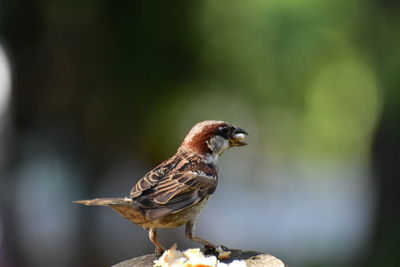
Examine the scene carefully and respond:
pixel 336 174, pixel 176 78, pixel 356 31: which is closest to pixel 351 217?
pixel 336 174

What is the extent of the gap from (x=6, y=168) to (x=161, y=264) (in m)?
6.08

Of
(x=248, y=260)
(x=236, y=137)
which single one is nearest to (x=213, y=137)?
(x=236, y=137)

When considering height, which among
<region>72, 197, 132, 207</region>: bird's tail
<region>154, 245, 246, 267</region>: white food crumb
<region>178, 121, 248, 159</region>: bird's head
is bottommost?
<region>154, 245, 246, 267</region>: white food crumb

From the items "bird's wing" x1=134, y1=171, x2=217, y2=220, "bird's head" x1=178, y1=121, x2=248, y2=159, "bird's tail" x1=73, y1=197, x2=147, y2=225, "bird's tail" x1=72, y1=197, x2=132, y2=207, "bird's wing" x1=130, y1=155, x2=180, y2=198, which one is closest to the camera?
"bird's tail" x1=72, y1=197, x2=132, y2=207

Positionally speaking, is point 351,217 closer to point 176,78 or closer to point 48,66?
point 176,78

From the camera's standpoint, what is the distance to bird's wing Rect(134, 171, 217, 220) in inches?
127

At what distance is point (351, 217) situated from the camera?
12695 mm

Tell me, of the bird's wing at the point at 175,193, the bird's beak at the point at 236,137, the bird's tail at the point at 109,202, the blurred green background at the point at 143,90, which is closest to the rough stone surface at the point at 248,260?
the bird's wing at the point at 175,193

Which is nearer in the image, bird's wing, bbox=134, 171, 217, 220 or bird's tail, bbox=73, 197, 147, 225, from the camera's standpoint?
bird's tail, bbox=73, 197, 147, 225

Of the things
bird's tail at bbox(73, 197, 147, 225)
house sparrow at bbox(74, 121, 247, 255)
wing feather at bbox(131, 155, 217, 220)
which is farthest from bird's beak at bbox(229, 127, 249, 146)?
bird's tail at bbox(73, 197, 147, 225)

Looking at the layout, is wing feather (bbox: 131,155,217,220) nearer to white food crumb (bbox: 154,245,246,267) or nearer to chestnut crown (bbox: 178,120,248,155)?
chestnut crown (bbox: 178,120,248,155)

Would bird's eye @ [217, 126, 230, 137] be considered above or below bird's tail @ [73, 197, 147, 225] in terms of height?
above

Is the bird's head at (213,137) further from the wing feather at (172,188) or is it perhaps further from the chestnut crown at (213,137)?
the wing feather at (172,188)

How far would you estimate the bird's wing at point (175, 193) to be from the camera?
10.5 feet
